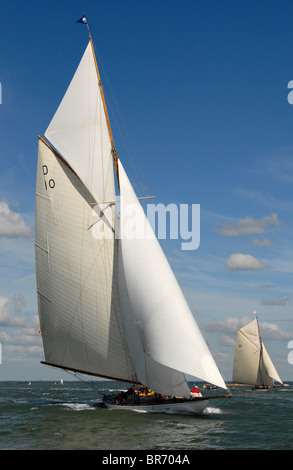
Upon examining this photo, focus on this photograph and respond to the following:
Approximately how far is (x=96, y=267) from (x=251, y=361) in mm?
71477

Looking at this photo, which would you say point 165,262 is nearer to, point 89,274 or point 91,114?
point 89,274

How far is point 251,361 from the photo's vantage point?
103500 mm

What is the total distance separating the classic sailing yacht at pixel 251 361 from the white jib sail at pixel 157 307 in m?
72.3

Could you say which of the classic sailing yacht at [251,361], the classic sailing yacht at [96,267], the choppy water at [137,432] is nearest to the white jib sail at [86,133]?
the classic sailing yacht at [96,267]

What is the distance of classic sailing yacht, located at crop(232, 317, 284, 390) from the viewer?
10350 centimetres

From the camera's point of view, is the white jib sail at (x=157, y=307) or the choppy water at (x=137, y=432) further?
the white jib sail at (x=157, y=307)

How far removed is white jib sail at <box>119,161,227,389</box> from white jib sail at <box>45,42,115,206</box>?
5.71 m

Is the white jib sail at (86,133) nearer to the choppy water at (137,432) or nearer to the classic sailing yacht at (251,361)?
the choppy water at (137,432)

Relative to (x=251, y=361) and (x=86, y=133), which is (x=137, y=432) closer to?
(x=86, y=133)

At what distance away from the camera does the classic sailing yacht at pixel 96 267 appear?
3468 cm

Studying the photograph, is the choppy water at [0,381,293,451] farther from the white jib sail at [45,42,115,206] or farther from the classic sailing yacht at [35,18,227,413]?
the white jib sail at [45,42,115,206]

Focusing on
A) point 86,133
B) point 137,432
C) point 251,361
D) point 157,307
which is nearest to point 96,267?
point 157,307

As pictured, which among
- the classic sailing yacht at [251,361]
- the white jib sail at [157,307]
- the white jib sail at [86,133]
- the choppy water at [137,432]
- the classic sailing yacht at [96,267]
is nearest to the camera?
the choppy water at [137,432]

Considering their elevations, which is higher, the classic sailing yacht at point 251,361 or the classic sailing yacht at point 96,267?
the classic sailing yacht at point 96,267
